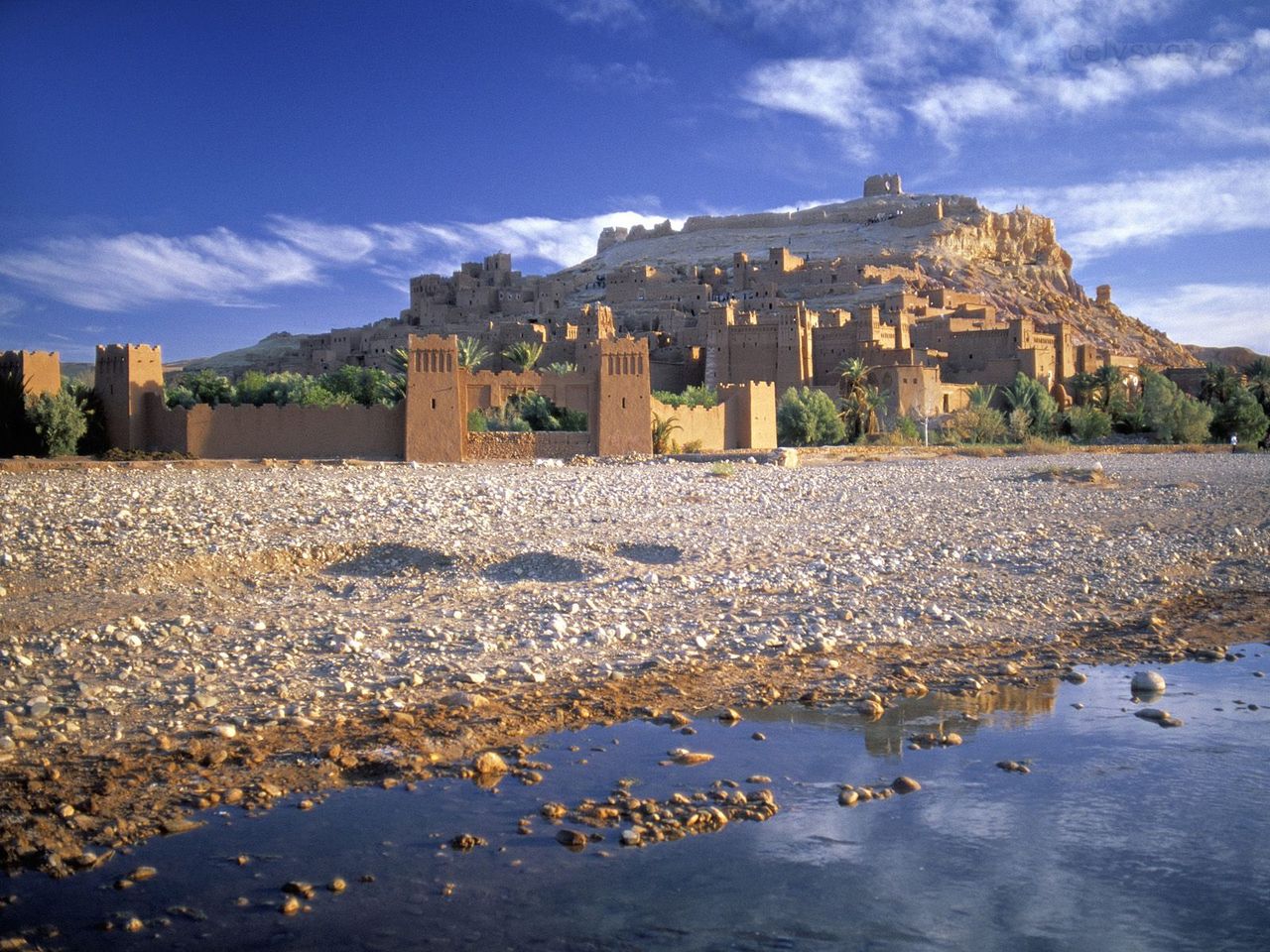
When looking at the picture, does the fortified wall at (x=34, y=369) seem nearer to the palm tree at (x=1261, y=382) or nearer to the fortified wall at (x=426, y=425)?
the fortified wall at (x=426, y=425)

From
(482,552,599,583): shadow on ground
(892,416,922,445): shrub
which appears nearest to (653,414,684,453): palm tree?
(892,416,922,445): shrub

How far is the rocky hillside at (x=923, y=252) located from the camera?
76688 mm

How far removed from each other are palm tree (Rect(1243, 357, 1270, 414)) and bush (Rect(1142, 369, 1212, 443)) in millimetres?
4718

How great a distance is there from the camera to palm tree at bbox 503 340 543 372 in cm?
4771

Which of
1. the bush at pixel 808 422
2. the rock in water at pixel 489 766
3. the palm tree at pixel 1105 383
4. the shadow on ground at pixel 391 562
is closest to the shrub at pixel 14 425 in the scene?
the shadow on ground at pixel 391 562

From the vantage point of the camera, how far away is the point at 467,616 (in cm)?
868

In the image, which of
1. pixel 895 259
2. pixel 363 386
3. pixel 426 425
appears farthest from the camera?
pixel 895 259

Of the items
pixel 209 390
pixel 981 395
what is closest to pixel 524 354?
pixel 209 390

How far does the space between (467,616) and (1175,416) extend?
1617 inches

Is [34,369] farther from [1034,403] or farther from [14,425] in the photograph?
[1034,403]

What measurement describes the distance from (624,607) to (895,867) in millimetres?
4419

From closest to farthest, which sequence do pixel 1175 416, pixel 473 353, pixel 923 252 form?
pixel 1175 416 < pixel 473 353 < pixel 923 252

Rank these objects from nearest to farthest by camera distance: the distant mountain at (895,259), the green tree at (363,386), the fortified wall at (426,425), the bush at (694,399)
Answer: the fortified wall at (426,425), the bush at (694,399), the green tree at (363,386), the distant mountain at (895,259)

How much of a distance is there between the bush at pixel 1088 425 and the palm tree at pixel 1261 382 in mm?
7481
